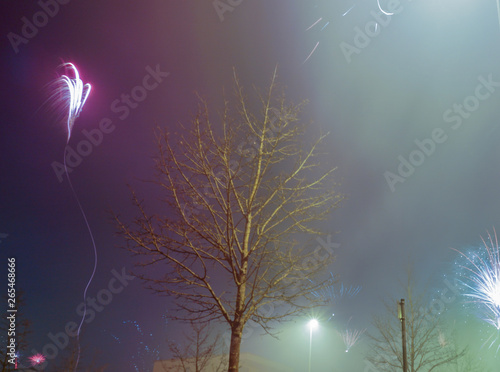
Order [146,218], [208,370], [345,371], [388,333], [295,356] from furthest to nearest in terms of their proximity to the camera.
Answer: [295,356] < [345,371] < [208,370] < [388,333] < [146,218]

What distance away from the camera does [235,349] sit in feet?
22.7

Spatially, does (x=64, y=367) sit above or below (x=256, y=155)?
below

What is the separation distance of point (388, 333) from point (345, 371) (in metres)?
58.2

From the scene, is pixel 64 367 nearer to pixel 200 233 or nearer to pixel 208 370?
pixel 208 370

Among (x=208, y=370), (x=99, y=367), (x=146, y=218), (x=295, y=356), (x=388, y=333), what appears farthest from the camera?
(x=295, y=356)

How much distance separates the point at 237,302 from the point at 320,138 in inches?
165

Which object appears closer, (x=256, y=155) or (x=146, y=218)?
(x=146, y=218)

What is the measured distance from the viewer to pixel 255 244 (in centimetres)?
796

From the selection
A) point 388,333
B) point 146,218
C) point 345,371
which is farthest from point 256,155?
point 345,371

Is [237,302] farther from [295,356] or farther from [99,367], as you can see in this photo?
[295,356]

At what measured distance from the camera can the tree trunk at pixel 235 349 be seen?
676cm

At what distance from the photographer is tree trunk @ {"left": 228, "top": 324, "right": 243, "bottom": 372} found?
6.76 metres

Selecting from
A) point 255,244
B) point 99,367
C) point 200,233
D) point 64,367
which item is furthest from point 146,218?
point 99,367

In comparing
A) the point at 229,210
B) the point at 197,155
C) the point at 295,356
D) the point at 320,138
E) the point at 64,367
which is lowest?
the point at 64,367
